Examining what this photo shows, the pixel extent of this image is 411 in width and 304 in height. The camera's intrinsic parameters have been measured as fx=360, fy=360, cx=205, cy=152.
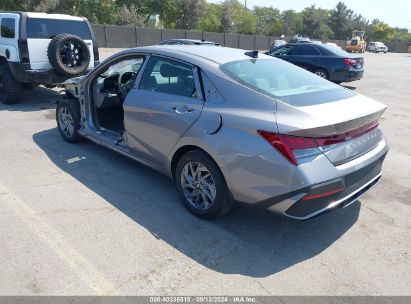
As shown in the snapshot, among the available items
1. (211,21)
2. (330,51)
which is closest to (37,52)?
(330,51)

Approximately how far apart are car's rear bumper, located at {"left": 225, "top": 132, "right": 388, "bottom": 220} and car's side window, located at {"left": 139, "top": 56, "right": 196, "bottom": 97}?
1032 millimetres

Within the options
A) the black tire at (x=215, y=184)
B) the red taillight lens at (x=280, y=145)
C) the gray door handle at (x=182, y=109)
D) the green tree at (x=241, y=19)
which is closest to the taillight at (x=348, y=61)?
the gray door handle at (x=182, y=109)

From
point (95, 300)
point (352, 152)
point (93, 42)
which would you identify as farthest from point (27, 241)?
point (93, 42)

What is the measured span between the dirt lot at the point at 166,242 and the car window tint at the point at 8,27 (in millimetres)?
4373

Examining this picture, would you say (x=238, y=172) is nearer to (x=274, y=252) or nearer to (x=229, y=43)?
(x=274, y=252)

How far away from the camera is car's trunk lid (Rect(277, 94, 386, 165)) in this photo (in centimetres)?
278

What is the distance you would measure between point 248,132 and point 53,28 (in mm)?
6711

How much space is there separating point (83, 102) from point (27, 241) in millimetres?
2416

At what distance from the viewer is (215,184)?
10.8 feet

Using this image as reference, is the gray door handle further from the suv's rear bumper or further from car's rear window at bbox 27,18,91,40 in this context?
car's rear window at bbox 27,18,91,40

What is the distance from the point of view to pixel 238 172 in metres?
3.05

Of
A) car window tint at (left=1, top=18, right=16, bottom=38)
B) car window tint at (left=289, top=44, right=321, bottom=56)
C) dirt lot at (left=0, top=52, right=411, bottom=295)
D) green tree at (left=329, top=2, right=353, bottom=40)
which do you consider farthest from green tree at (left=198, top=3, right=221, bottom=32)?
dirt lot at (left=0, top=52, right=411, bottom=295)

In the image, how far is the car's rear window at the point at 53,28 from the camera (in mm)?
7691

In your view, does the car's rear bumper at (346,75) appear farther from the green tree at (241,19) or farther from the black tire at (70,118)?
the green tree at (241,19)
